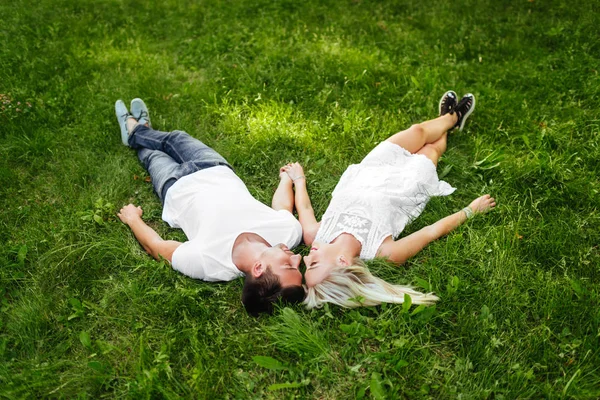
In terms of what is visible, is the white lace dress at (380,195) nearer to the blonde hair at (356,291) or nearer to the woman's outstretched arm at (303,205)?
the woman's outstretched arm at (303,205)

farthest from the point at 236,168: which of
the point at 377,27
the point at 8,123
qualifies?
the point at 377,27

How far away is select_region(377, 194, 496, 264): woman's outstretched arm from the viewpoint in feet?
12.1

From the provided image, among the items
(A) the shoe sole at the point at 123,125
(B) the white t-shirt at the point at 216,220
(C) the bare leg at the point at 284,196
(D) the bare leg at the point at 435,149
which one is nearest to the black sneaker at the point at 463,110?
(D) the bare leg at the point at 435,149

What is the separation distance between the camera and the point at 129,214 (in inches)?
165

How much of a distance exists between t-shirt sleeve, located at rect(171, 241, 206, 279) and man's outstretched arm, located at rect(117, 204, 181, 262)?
0.45 ft

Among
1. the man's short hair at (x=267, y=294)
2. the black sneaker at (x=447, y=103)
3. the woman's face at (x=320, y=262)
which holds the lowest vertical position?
the man's short hair at (x=267, y=294)

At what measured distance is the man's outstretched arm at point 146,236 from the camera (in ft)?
12.6

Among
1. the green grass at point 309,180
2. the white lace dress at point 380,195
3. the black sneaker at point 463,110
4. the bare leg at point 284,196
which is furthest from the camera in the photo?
the black sneaker at point 463,110

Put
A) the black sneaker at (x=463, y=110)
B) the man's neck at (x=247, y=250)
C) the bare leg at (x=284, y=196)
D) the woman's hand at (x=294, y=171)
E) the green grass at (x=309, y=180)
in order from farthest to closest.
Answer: the black sneaker at (x=463, y=110)
the woman's hand at (x=294, y=171)
the bare leg at (x=284, y=196)
the man's neck at (x=247, y=250)
the green grass at (x=309, y=180)

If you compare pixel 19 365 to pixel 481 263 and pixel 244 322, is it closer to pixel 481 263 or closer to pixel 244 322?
pixel 244 322

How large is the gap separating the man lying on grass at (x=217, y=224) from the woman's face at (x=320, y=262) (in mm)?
99

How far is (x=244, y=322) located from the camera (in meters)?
3.48

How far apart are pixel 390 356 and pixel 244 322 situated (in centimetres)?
110

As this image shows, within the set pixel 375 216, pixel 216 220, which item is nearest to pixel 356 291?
pixel 375 216
